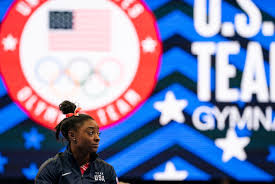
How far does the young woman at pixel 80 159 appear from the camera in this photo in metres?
2.55

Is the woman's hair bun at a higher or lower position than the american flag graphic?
lower

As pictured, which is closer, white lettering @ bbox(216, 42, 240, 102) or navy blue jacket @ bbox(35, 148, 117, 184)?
navy blue jacket @ bbox(35, 148, 117, 184)

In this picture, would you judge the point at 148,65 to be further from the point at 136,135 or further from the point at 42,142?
the point at 42,142

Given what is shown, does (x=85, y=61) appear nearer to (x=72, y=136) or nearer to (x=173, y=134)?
(x=173, y=134)

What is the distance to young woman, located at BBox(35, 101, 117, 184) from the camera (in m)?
2.55

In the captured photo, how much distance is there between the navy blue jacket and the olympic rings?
1619mm

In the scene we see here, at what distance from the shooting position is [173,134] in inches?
166

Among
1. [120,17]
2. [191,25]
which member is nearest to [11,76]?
[120,17]

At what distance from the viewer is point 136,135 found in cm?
425

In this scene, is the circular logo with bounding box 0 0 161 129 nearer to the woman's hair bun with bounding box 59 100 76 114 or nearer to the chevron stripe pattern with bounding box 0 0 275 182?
the chevron stripe pattern with bounding box 0 0 275 182

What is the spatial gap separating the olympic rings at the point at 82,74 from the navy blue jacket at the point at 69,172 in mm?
1619

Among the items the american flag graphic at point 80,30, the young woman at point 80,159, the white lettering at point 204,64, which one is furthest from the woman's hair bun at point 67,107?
the white lettering at point 204,64

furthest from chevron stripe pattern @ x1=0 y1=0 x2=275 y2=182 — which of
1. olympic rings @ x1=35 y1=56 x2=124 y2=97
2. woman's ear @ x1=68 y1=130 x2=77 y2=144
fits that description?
woman's ear @ x1=68 y1=130 x2=77 y2=144

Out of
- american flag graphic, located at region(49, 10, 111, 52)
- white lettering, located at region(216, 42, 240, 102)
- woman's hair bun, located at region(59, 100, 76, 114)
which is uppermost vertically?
american flag graphic, located at region(49, 10, 111, 52)
